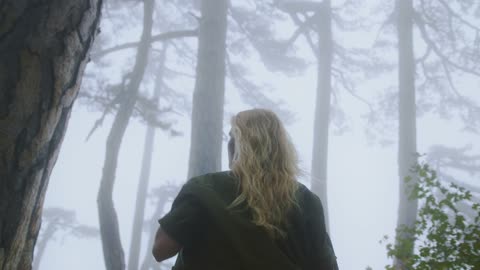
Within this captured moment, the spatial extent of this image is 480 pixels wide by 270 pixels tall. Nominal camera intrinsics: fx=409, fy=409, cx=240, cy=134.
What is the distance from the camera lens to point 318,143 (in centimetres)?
1516

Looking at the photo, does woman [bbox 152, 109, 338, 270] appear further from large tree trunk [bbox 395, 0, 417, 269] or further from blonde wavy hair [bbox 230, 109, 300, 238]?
large tree trunk [bbox 395, 0, 417, 269]

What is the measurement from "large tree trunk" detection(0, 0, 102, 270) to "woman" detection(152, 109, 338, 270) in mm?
442

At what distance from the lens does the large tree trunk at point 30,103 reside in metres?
1.03

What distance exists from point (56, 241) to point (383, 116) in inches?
820

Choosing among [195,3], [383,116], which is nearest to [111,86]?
[195,3]

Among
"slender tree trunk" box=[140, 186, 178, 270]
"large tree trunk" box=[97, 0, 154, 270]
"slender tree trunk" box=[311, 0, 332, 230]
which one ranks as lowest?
"slender tree trunk" box=[140, 186, 178, 270]

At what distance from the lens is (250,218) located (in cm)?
147

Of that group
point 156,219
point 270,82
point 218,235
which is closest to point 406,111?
point 270,82

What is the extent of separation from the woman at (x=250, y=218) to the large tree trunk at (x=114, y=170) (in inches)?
256

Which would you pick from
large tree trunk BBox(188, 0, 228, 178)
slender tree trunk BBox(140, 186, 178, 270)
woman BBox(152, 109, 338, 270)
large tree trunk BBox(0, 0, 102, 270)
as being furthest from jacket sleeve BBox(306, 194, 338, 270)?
slender tree trunk BBox(140, 186, 178, 270)

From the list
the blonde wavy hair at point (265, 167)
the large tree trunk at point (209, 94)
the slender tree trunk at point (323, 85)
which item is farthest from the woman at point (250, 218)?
the slender tree trunk at point (323, 85)

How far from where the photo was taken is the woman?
1.41m

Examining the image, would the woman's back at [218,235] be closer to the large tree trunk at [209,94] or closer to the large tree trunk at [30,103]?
the large tree trunk at [30,103]

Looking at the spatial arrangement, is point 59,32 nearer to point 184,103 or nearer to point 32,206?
point 32,206
